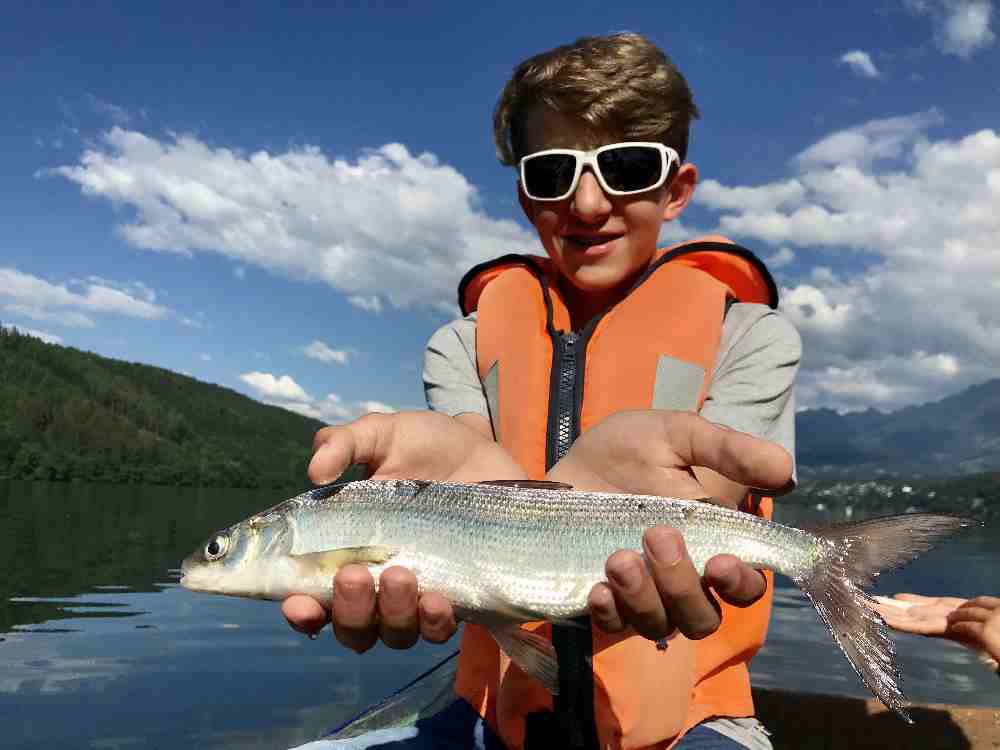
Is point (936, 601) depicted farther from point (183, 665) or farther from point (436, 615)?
point (183, 665)

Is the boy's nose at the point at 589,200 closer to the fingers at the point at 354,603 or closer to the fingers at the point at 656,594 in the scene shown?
the fingers at the point at 656,594

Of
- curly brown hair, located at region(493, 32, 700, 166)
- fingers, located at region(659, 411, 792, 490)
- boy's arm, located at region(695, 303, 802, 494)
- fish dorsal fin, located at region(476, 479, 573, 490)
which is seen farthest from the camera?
curly brown hair, located at region(493, 32, 700, 166)

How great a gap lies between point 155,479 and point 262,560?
594ft

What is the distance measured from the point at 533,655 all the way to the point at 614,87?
3.92m

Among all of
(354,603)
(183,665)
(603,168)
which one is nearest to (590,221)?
(603,168)

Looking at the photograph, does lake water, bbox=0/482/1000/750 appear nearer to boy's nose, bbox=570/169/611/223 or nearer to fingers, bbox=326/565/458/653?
fingers, bbox=326/565/458/653

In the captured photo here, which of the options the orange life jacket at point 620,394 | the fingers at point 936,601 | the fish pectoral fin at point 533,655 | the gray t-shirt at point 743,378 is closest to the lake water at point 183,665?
the fingers at point 936,601

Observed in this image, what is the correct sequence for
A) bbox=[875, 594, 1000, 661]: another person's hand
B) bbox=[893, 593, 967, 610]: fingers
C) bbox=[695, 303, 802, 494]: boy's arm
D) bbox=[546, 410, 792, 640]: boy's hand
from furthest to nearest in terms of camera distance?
bbox=[893, 593, 967, 610]: fingers
bbox=[875, 594, 1000, 661]: another person's hand
bbox=[695, 303, 802, 494]: boy's arm
bbox=[546, 410, 792, 640]: boy's hand

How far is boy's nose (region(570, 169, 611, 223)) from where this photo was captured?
18.7 feet

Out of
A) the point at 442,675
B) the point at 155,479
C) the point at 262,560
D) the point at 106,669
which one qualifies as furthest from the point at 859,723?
the point at 155,479

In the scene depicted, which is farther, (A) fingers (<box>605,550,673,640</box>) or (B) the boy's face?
(B) the boy's face

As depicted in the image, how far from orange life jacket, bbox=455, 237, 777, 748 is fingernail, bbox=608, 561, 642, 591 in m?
0.86

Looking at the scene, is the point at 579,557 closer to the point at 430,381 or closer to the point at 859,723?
the point at 430,381

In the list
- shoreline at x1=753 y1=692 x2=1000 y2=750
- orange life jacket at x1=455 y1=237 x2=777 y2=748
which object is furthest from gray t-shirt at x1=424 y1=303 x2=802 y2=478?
shoreline at x1=753 y1=692 x2=1000 y2=750
